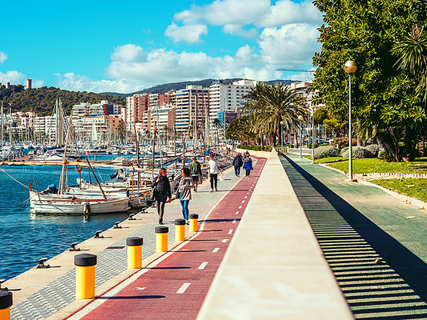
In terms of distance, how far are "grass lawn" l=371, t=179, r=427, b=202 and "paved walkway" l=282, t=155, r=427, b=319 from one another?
614 mm

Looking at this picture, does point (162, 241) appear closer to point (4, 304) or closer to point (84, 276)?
point (84, 276)

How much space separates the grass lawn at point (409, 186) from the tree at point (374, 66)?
3701mm

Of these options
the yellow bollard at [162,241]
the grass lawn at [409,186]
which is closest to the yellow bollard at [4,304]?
the yellow bollard at [162,241]

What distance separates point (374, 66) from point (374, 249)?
60.0 feet

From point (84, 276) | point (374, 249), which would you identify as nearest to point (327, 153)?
point (374, 249)

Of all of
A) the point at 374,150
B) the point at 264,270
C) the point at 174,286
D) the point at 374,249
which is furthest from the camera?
the point at 374,150

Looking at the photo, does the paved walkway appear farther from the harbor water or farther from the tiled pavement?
the harbor water

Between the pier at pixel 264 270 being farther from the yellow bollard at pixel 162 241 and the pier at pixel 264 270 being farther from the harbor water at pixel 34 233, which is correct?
the harbor water at pixel 34 233

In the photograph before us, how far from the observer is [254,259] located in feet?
12.3

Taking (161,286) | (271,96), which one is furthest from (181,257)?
(271,96)

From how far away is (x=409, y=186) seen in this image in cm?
1923

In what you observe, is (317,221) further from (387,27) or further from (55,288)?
(387,27)

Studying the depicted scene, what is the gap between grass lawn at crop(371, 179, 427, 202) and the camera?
1672 centimetres

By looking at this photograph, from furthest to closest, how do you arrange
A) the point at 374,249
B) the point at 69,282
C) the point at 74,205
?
the point at 74,205 → the point at 374,249 → the point at 69,282
